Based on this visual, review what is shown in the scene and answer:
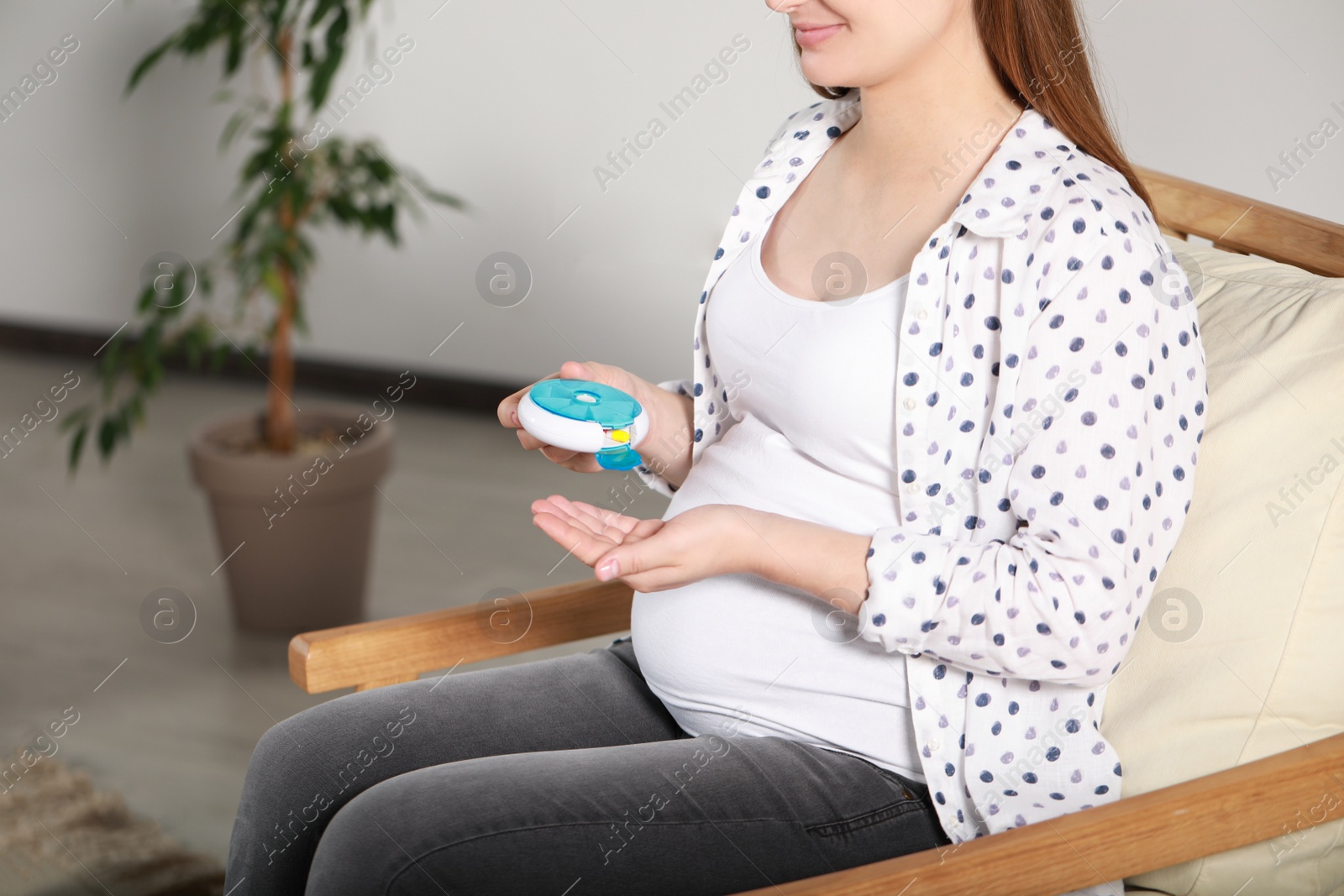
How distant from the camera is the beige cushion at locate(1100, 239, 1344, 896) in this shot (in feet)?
2.92

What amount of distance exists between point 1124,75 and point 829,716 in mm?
1641

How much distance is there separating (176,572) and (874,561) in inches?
84.3

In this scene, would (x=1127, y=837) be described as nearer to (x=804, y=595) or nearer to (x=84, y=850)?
(x=804, y=595)

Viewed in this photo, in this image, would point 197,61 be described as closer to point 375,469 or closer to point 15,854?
point 375,469

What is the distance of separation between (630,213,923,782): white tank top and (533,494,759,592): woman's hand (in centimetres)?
10

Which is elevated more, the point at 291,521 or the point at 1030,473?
the point at 1030,473

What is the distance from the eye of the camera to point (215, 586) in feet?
8.39

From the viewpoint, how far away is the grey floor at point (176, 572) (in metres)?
2.00

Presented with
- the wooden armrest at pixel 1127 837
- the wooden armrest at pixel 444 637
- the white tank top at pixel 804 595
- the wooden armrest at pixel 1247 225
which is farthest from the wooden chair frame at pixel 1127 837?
the wooden armrest at pixel 1247 225

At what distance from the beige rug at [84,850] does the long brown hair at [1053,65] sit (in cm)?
147

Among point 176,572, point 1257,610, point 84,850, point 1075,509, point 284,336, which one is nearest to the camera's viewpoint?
point 1075,509

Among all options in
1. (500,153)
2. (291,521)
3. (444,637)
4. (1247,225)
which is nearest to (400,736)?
(444,637)

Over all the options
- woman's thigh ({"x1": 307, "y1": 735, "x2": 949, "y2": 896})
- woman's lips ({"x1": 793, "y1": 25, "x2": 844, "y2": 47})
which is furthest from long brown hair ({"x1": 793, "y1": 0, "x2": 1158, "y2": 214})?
woman's thigh ({"x1": 307, "y1": 735, "x2": 949, "y2": 896})

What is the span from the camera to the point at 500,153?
321 cm
